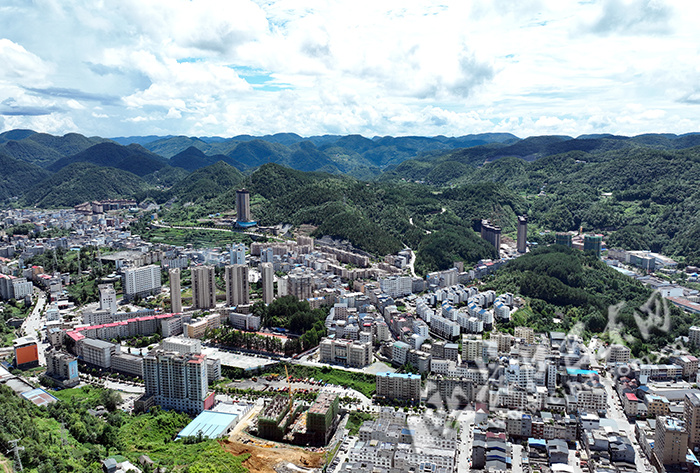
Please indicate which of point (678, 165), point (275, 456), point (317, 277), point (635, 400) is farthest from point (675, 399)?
point (678, 165)

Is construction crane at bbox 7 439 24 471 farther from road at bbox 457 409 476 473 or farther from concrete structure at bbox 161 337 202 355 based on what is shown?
road at bbox 457 409 476 473

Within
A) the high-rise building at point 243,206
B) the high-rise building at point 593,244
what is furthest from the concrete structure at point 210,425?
the high-rise building at point 243,206

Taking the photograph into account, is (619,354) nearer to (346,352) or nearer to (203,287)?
(346,352)

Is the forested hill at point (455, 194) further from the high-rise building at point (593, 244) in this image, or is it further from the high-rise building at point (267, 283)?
the high-rise building at point (267, 283)

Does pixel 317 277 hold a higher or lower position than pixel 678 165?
lower

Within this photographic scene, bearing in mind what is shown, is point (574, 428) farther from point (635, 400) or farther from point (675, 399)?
point (675, 399)

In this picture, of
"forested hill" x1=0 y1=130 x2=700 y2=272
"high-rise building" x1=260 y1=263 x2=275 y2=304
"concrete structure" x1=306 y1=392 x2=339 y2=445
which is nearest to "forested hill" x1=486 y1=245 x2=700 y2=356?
"forested hill" x1=0 y1=130 x2=700 y2=272

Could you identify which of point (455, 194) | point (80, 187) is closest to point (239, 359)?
point (455, 194)

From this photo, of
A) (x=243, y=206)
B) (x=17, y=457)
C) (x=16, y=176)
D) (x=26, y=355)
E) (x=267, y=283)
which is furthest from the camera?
(x=16, y=176)
